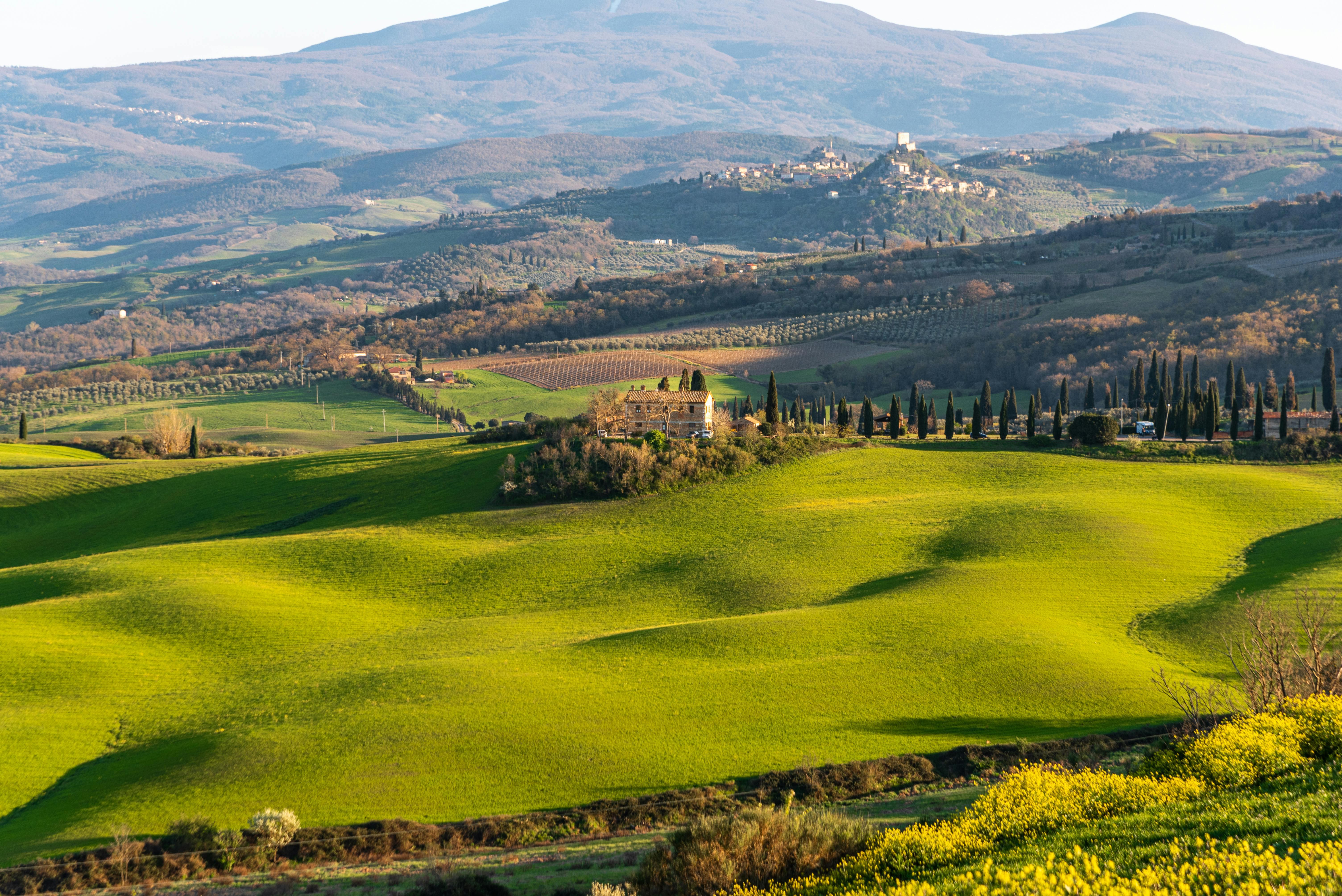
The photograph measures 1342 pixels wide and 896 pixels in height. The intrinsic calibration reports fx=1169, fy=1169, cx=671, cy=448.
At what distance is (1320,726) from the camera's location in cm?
2711

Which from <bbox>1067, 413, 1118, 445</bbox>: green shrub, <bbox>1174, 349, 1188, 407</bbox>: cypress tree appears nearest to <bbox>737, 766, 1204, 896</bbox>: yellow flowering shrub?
<bbox>1067, 413, 1118, 445</bbox>: green shrub

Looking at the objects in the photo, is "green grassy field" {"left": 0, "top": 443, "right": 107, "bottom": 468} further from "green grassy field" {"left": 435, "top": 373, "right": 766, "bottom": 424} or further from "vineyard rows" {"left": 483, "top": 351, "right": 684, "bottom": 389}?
"vineyard rows" {"left": 483, "top": 351, "right": 684, "bottom": 389}

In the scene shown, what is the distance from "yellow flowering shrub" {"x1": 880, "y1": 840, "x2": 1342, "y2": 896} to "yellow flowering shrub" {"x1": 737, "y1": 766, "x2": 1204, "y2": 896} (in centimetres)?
218

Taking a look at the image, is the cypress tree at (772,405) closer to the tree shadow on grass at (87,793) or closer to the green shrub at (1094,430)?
the green shrub at (1094,430)

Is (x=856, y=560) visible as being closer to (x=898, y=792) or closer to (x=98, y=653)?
(x=898, y=792)

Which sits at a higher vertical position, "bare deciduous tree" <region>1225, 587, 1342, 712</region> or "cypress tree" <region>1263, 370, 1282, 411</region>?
"cypress tree" <region>1263, 370, 1282, 411</region>

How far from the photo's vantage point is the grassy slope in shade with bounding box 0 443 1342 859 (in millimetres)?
35062

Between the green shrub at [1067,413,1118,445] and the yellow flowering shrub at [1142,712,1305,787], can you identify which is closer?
the yellow flowering shrub at [1142,712,1305,787]

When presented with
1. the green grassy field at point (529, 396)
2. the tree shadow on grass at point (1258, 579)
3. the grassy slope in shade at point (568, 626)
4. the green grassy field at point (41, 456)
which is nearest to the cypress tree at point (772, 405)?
the grassy slope in shade at point (568, 626)

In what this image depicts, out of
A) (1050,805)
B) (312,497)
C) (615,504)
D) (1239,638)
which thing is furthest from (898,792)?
(312,497)

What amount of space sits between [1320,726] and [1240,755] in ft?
8.65

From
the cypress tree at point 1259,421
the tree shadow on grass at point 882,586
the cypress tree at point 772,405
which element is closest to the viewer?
the tree shadow on grass at point 882,586

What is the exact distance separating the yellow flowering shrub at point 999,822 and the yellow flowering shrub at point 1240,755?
657 millimetres

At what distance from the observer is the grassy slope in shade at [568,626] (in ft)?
115
